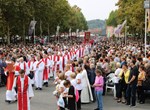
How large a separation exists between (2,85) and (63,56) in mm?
4537

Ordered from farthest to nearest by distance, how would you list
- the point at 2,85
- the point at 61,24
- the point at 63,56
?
the point at 61,24 < the point at 63,56 < the point at 2,85

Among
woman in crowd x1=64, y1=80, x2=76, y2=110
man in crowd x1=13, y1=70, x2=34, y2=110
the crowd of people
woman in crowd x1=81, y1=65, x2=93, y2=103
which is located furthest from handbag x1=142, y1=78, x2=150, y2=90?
man in crowd x1=13, y1=70, x2=34, y2=110

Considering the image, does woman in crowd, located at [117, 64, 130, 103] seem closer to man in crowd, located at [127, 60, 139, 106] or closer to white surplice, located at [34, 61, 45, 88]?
man in crowd, located at [127, 60, 139, 106]

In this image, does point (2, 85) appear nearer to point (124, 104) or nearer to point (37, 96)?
point (37, 96)

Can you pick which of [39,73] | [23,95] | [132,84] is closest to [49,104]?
[23,95]

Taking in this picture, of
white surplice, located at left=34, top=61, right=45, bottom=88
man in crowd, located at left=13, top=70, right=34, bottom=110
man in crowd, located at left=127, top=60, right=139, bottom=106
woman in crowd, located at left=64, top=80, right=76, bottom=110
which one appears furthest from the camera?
white surplice, located at left=34, top=61, right=45, bottom=88

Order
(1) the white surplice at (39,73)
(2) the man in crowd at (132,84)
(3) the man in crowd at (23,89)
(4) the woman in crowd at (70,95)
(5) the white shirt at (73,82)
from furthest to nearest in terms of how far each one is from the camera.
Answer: (1) the white surplice at (39,73), (2) the man in crowd at (132,84), (5) the white shirt at (73,82), (3) the man in crowd at (23,89), (4) the woman in crowd at (70,95)

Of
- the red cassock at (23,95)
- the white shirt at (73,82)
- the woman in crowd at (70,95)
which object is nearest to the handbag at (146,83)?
the white shirt at (73,82)

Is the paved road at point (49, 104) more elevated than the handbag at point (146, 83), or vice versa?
the handbag at point (146, 83)

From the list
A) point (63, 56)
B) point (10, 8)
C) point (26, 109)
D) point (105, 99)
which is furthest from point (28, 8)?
point (26, 109)

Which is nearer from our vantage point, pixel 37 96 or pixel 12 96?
pixel 12 96

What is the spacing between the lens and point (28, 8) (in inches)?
1900

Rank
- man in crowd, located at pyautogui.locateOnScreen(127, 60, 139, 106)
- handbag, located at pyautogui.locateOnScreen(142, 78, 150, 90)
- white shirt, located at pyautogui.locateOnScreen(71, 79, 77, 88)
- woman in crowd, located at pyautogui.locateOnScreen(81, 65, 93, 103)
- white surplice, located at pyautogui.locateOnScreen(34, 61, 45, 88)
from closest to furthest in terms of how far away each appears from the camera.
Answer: white shirt, located at pyautogui.locateOnScreen(71, 79, 77, 88)
man in crowd, located at pyautogui.locateOnScreen(127, 60, 139, 106)
woman in crowd, located at pyautogui.locateOnScreen(81, 65, 93, 103)
handbag, located at pyautogui.locateOnScreen(142, 78, 150, 90)
white surplice, located at pyautogui.locateOnScreen(34, 61, 45, 88)

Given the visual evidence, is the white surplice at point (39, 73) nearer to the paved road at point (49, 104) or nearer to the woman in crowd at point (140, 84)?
the paved road at point (49, 104)
